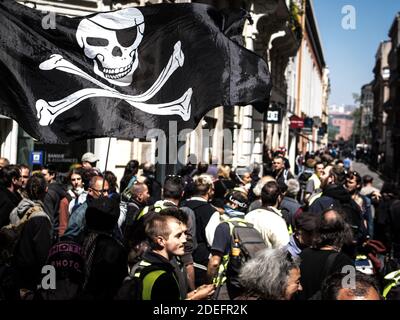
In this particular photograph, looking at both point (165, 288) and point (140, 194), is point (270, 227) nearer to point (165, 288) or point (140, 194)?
point (140, 194)

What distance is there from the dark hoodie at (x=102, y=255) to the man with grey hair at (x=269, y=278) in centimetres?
87

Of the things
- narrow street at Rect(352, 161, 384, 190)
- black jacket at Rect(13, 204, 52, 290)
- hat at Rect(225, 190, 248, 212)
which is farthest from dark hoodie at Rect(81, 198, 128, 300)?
narrow street at Rect(352, 161, 384, 190)

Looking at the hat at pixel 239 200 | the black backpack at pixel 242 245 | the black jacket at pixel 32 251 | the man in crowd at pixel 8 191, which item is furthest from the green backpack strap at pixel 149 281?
the man in crowd at pixel 8 191

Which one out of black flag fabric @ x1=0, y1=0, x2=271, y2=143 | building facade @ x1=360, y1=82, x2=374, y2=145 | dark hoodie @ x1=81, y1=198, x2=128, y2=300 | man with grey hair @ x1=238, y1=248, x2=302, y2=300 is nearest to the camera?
man with grey hair @ x1=238, y1=248, x2=302, y2=300

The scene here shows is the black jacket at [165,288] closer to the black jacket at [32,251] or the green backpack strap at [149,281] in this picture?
the green backpack strap at [149,281]

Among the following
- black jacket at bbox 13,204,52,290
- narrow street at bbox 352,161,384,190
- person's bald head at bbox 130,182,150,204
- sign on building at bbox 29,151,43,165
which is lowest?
narrow street at bbox 352,161,384,190

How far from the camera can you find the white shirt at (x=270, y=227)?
215 inches

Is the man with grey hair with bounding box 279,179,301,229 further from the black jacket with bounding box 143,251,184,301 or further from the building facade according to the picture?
the building facade

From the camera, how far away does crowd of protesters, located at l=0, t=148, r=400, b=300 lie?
340 centimetres

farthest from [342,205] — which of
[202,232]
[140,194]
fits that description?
[140,194]

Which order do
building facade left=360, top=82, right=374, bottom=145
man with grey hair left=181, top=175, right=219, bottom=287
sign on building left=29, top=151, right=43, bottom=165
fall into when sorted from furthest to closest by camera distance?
1. building facade left=360, top=82, right=374, bottom=145
2. sign on building left=29, top=151, right=43, bottom=165
3. man with grey hair left=181, top=175, right=219, bottom=287

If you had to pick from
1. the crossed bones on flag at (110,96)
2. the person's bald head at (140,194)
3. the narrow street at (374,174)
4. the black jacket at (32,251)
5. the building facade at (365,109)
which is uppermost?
the building facade at (365,109)
